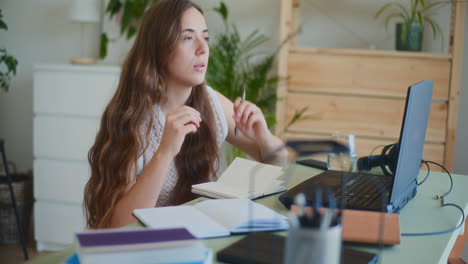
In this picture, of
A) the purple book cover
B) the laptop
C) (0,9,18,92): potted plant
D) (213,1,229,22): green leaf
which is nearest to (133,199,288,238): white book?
the laptop

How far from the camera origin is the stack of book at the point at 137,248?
0.82 metres

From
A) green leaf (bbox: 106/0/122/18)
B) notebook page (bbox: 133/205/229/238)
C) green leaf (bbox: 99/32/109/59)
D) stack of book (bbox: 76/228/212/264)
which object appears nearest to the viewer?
stack of book (bbox: 76/228/212/264)

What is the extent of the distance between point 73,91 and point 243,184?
1.95m

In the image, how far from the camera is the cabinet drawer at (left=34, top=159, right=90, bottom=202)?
3262 mm

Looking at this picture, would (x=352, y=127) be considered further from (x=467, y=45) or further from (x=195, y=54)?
(x=195, y=54)

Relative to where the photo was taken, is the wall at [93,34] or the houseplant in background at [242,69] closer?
the houseplant in background at [242,69]

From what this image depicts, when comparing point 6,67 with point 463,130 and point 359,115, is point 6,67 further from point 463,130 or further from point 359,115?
point 463,130

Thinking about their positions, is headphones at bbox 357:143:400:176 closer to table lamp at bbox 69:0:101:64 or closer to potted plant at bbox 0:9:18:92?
table lamp at bbox 69:0:101:64

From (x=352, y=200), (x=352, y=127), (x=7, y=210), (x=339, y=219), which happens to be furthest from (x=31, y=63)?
(x=339, y=219)

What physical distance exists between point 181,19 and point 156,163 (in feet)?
1.53

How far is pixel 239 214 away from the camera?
47.9 inches

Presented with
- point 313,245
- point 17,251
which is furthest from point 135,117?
point 17,251

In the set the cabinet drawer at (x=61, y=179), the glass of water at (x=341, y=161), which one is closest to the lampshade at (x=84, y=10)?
the cabinet drawer at (x=61, y=179)

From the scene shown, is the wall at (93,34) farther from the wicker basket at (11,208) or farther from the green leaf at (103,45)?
the wicker basket at (11,208)
